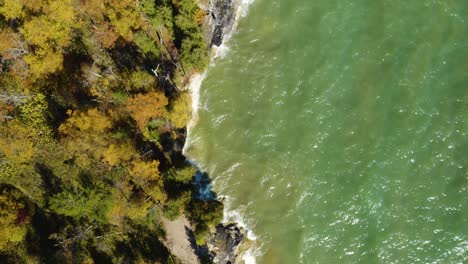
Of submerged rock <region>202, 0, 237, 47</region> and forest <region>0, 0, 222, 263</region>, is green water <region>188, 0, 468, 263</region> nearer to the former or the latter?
submerged rock <region>202, 0, 237, 47</region>

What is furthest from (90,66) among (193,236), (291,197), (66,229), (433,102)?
(433,102)

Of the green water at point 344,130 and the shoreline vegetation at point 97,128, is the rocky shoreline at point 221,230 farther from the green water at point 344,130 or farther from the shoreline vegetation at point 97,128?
the green water at point 344,130

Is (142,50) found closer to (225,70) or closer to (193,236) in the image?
(225,70)

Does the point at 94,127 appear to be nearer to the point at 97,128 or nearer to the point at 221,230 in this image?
the point at 97,128

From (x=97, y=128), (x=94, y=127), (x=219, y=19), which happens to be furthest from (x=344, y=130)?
(x=94, y=127)

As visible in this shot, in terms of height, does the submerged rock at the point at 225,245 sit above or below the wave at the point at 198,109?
below

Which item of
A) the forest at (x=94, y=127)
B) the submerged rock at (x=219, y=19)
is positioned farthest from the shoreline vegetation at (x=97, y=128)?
the submerged rock at (x=219, y=19)

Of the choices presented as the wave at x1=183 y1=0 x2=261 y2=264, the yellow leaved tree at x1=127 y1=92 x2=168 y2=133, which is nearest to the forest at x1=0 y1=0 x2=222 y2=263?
the yellow leaved tree at x1=127 y1=92 x2=168 y2=133
